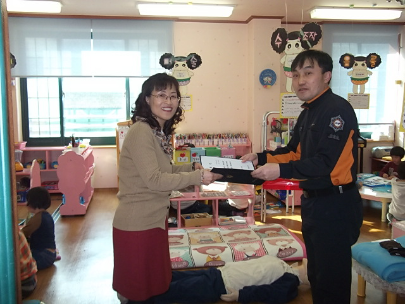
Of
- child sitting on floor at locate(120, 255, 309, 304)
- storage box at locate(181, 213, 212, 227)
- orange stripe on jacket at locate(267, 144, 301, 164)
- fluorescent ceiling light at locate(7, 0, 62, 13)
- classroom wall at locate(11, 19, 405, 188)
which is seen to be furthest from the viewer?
classroom wall at locate(11, 19, 405, 188)

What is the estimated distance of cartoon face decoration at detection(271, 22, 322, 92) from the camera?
448cm

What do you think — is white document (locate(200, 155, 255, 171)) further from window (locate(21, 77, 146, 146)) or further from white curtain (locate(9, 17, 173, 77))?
window (locate(21, 77, 146, 146))

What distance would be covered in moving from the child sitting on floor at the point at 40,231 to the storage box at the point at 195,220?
4.61 feet

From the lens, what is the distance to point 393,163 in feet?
19.1

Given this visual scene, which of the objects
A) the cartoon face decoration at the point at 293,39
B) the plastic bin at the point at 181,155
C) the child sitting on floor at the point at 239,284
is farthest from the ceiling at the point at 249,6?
the child sitting on floor at the point at 239,284

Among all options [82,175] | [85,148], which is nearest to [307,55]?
[82,175]

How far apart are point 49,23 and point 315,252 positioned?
5471 mm

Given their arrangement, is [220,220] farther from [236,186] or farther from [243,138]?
[243,138]

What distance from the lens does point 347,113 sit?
1908 millimetres

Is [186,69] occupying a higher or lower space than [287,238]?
higher

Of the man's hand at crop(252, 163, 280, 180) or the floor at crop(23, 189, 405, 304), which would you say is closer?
the man's hand at crop(252, 163, 280, 180)

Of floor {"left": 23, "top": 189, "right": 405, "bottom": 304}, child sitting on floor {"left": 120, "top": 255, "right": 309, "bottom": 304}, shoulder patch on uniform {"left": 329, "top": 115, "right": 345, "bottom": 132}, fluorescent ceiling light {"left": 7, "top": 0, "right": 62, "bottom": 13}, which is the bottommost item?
floor {"left": 23, "top": 189, "right": 405, "bottom": 304}

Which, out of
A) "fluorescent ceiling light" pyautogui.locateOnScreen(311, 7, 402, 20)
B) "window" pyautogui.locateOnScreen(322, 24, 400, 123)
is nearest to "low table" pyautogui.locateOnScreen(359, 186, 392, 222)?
"window" pyautogui.locateOnScreen(322, 24, 400, 123)

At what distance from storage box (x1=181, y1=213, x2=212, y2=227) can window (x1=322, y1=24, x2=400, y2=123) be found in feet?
11.4
